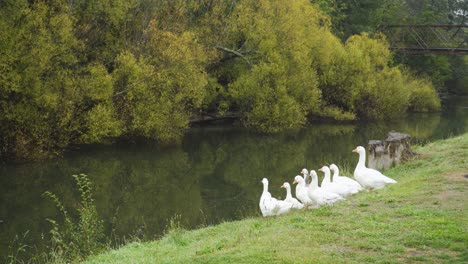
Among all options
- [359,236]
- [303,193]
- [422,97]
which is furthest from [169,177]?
[422,97]

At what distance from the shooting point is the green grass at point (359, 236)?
906 centimetres

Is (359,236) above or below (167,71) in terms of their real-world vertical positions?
below

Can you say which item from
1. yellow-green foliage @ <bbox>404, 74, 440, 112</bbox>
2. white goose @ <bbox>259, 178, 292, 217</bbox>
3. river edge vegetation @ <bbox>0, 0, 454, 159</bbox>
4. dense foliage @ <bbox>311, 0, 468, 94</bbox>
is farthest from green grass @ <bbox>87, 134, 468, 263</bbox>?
yellow-green foliage @ <bbox>404, 74, 440, 112</bbox>

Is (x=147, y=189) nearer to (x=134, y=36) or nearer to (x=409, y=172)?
(x=409, y=172)

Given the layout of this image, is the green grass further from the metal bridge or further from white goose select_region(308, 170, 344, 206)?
the metal bridge

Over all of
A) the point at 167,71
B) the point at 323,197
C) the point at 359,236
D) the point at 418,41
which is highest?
the point at 418,41

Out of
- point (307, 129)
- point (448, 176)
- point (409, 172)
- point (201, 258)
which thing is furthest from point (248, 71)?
point (201, 258)

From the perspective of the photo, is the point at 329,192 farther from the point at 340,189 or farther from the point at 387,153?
the point at 387,153

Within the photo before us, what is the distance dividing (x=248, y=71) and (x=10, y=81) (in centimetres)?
2271

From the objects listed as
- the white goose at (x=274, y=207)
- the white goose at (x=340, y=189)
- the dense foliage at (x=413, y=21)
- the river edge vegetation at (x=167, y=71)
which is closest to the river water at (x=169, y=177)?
the river edge vegetation at (x=167, y=71)

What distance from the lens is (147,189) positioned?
27047 mm

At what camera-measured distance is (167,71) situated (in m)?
39.4

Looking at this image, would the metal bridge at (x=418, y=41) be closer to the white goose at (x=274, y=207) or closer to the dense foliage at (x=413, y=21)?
the dense foliage at (x=413, y=21)

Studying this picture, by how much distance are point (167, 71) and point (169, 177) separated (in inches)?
455
